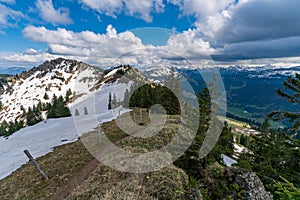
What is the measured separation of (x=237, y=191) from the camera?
1259cm

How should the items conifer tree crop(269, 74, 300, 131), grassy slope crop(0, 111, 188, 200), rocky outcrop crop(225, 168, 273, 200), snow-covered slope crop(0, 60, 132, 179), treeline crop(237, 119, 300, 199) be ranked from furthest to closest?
snow-covered slope crop(0, 60, 132, 179) < rocky outcrop crop(225, 168, 273, 200) < treeline crop(237, 119, 300, 199) < grassy slope crop(0, 111, 188, 200) < conifer tree crop(269, 74, 300, 131)

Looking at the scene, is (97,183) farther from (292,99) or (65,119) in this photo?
(65,119)

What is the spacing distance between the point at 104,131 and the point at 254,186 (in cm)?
1921

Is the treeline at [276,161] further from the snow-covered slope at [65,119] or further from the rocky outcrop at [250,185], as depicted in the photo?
the snow-covered slope at [65,119]

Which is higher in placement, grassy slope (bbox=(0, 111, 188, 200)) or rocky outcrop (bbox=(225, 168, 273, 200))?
grassy slope (bbox=(0, 111, 188, 200))

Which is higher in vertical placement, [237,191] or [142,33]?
[142,33]

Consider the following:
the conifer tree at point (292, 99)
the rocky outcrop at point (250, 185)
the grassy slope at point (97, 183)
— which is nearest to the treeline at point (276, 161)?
the rocky outcrop at point (250, 185)

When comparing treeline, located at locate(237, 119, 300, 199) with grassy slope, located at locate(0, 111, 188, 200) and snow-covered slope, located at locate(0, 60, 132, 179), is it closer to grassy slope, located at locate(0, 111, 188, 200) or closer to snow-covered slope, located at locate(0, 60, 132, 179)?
grassy slope, located at locate(0, 111, 188, 200)

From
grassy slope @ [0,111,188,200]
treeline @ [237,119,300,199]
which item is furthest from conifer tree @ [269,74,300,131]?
grassy slope @ [0,111,188,200]

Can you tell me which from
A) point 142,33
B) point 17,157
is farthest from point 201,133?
point 17,157

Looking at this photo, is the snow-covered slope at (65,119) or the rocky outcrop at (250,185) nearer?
the rocky outcrop at (250,185)

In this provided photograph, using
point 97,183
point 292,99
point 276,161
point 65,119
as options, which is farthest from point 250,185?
point 65,119

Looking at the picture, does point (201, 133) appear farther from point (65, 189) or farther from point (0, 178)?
point (0, 178)

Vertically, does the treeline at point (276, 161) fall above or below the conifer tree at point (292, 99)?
below
